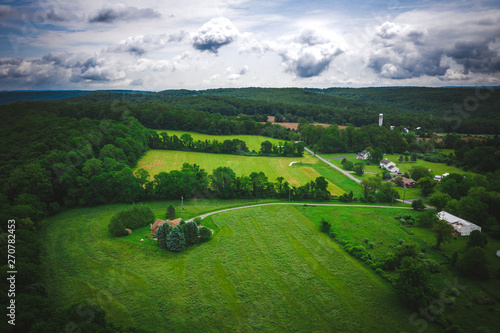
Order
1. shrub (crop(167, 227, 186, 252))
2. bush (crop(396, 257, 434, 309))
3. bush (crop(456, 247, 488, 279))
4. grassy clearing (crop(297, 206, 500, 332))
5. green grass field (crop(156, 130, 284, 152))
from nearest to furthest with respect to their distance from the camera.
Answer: grassy clearing (crop(297, 206, 500, 332)) → bush (crop(396, 257, 434, 309)) → bush (crop(456, 247, 488, 279)) → shrub (crop(167, 227, 186, 252)) → green grass field (crop(156, 130, 284, 152))

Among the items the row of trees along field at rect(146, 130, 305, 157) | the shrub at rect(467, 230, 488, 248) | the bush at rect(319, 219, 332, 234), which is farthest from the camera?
the row of trees along field at rect(146, 130, 305, 157)

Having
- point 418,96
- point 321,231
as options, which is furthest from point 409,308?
point 418,96

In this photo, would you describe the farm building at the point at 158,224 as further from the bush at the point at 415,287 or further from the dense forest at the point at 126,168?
the bush at the point at 415,287

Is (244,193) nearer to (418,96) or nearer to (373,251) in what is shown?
(373,251)

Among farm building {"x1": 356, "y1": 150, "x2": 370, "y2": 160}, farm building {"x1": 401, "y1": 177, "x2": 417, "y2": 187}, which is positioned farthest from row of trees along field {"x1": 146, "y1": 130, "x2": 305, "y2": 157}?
farm building {"x1": 401, "y1": 177, "x2": 417, "y2": 187}

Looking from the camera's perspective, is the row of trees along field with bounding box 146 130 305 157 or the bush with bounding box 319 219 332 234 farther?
the row of trees along field with bounding box 146 130 305 157

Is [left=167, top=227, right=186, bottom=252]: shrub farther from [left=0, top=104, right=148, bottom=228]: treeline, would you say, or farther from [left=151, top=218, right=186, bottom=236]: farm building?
[left=0, top=104, right=148, bottom=228]: treeline
